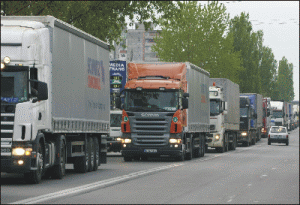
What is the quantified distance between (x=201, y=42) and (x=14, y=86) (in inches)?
2015

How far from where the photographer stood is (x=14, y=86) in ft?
58.7

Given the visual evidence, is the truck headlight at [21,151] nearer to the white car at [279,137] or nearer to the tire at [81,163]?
the tire at [81,163]

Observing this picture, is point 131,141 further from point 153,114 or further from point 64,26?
point 64,26

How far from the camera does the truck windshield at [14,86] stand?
1780 centimetres

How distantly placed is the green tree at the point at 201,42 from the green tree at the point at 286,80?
98537 millimetres

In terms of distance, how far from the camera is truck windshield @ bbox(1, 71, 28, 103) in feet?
58.4

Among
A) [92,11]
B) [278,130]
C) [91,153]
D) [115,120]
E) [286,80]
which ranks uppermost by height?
[286,80]

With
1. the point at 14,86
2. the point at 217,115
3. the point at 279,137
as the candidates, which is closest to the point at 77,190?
the point at 14,86

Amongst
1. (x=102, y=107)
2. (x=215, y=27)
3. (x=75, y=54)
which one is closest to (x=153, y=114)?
(x=102, y=107)

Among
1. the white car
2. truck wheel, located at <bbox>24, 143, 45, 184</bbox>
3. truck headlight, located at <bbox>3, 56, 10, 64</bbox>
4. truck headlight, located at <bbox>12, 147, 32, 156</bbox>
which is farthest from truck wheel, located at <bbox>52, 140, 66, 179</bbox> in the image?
the white car

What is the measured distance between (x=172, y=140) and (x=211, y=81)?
14102 millimetres

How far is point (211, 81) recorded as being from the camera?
146 ft

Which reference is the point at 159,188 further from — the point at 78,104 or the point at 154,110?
the point at 154,110

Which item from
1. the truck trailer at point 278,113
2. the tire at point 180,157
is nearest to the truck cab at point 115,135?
the tire at point 180,157
